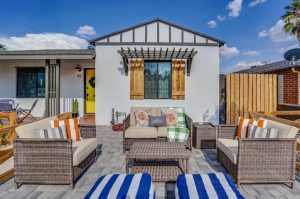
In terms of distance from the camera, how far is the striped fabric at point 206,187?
1.79 meters

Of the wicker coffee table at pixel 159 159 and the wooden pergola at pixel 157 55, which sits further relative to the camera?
the wooden pergola at pixel 157 55

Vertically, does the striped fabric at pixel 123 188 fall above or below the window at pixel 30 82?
below

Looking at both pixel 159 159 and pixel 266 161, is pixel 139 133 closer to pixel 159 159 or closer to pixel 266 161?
pixel 159 159

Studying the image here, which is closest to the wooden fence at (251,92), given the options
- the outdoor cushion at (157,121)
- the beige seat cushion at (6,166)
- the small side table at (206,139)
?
the small side table at (206,139)

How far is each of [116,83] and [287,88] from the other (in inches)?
266

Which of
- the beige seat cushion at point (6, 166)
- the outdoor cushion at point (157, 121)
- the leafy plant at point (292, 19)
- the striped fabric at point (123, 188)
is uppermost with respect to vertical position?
the leafy plant at point (292, 19)

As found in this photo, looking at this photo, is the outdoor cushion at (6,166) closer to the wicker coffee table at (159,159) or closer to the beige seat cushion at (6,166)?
the beige seat cushion at (6,166)

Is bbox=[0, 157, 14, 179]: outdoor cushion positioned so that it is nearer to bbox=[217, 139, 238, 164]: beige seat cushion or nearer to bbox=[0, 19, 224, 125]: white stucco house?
bbox=[217, 139, 238, 164]: beige seat cushion

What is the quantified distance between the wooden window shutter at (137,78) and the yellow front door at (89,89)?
100 inches

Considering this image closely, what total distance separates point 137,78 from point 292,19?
954 cm

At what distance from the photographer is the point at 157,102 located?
7375 millimetres

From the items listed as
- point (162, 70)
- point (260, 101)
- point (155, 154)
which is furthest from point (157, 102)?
point (155, 154)

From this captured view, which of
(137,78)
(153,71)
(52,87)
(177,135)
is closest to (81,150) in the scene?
(177,135)

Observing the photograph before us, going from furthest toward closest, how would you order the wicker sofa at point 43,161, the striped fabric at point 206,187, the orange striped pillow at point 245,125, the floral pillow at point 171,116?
1. the floral pillow at point 171,116
2. the orange striped pillow at point 245,125
3. the wicker sofa at point 43,161
4. the striped fabric at point 206,187
